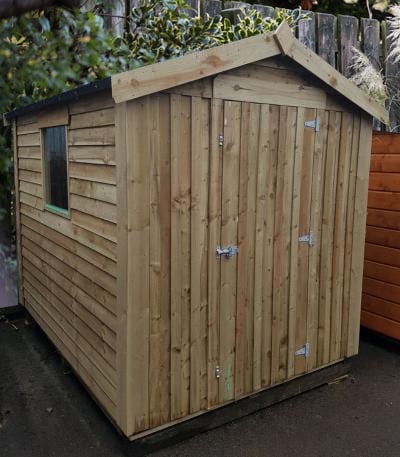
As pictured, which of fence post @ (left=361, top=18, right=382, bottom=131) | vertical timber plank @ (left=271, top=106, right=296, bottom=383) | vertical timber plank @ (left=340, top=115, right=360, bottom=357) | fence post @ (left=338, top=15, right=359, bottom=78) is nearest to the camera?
vertical timber plank @ (left=271, top=106, right=296, bottom=383)

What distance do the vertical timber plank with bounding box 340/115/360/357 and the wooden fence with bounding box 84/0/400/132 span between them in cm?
229

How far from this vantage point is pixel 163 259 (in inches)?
108

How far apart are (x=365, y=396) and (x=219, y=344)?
54.2 inches

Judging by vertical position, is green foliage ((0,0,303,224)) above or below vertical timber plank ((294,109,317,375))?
above

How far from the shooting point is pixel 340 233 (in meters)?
3.56

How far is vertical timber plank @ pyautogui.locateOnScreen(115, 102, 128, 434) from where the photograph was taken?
8.31ft

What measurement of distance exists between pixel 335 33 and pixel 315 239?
3239mm

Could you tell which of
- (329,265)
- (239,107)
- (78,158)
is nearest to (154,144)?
(239,107)

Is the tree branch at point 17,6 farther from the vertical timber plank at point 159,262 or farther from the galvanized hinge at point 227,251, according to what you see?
the galvanized hinge at point 227,251

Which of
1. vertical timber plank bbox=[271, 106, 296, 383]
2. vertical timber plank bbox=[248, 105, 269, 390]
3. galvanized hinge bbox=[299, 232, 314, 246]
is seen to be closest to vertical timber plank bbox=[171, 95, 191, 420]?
vertical timber plank bbox=[248, 105, 269, 390]

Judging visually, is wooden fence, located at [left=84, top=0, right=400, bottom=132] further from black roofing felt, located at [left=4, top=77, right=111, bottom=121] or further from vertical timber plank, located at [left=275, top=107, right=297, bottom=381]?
vertical timber plank, located at [left=275, top=107, right=297, bottom=381]

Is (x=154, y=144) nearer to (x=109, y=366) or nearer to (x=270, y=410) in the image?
(x=109, y=366)

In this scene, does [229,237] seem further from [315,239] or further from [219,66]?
[219,66]

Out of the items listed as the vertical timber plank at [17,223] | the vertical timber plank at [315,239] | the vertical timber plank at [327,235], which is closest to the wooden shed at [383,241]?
the vertical timber plank at [327,235]
